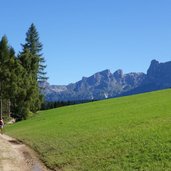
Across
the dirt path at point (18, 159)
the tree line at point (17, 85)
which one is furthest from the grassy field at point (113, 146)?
the tree line at point (17, 85)

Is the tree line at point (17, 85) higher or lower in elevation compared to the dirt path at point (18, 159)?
higher

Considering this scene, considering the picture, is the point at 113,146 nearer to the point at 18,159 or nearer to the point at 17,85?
the point at 18,159

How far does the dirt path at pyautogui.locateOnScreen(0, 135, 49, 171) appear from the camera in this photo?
111ft

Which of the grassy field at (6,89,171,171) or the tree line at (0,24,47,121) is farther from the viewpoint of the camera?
the tree line at (0,24,47,121)

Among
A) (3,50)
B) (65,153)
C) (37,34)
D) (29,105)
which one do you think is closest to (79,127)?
(65,153)

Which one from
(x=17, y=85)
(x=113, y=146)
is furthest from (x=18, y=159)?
(x=17, y=85)

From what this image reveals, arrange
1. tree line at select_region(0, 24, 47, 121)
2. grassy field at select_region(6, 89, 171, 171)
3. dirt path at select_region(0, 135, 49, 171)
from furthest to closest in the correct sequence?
tree line at select_region(0, 24, 47, 121)
dirt path at select_region(0, 135, 49, 171)
grassy field at select_region(6, 89, 171, 171)

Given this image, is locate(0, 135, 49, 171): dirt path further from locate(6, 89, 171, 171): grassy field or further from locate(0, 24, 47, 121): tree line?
locate(0, 24, 47, 121): tree line

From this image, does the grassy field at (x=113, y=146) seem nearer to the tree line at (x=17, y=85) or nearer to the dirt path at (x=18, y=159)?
the dirt path at (x=18, y=159)

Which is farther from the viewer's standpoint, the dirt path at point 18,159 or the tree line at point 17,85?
the tree line at point 17,85

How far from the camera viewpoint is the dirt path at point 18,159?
33.7 metres

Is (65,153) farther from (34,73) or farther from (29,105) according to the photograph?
(34,73)

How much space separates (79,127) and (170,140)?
66.4 ft

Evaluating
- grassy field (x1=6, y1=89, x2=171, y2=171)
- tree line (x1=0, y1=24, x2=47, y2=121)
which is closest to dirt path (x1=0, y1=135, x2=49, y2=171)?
grassy field (x1=6, y1=89, x2=171, y2=171)
